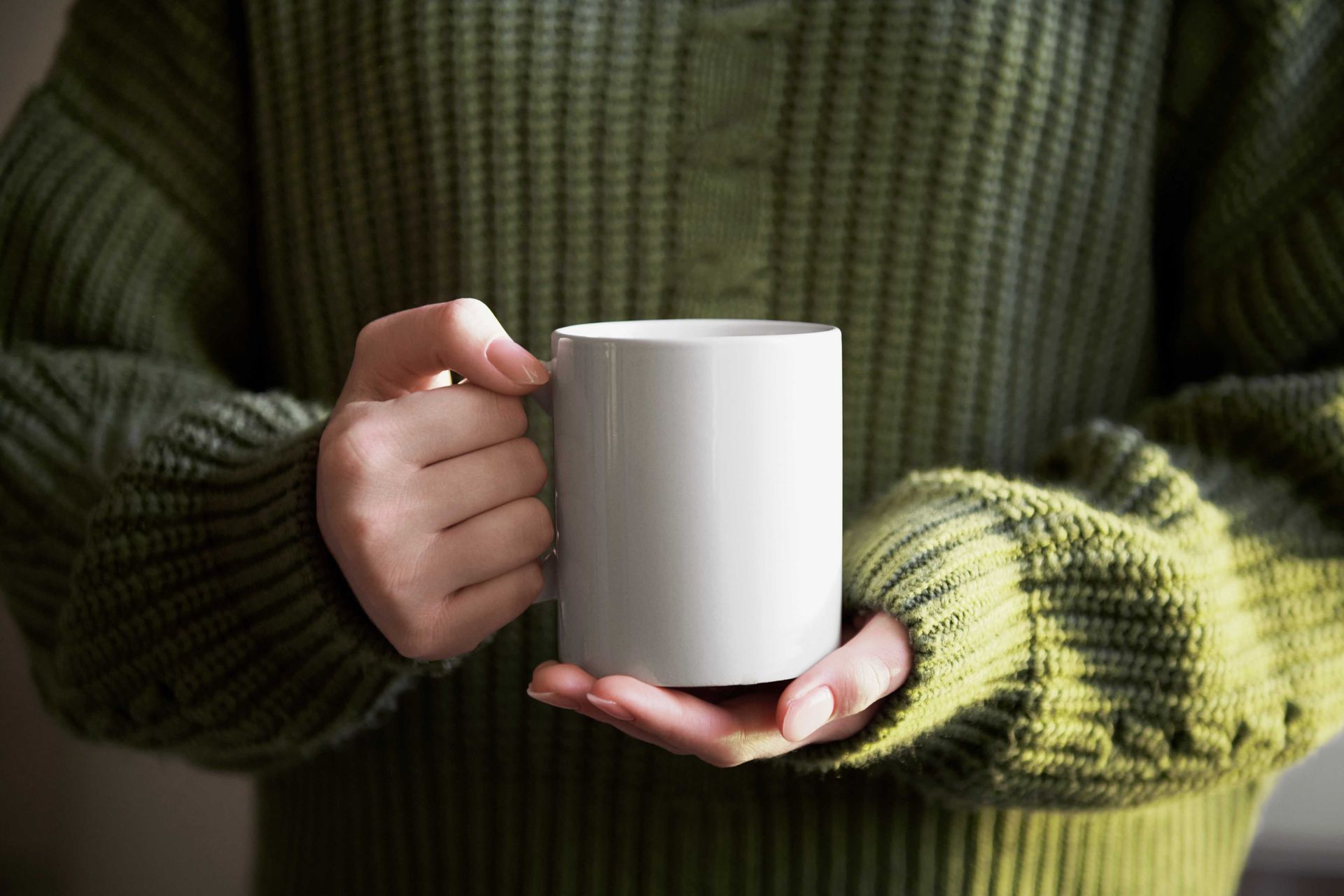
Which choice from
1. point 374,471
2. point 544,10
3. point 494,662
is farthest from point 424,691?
point 544,10

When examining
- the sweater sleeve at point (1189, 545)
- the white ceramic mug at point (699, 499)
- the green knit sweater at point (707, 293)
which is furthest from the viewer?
the green knit sweater at point (707, 293)

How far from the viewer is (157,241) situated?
0.77 m

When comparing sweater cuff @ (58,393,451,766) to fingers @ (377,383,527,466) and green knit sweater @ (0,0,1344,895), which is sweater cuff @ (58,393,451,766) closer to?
green knit sweater @ (0,0,1344,895)

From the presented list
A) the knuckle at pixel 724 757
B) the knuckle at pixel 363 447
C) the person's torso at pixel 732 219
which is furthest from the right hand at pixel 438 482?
the person's torso at pixel 732 219

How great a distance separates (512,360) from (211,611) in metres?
0.26

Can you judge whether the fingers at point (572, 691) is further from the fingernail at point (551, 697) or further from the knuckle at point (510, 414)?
the knuckle at point (510, 414)

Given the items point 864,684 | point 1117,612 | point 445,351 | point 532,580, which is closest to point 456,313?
point 445,351

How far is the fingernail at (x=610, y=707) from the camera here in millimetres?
463

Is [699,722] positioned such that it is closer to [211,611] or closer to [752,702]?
[752,702]

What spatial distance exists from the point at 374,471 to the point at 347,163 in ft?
1.16

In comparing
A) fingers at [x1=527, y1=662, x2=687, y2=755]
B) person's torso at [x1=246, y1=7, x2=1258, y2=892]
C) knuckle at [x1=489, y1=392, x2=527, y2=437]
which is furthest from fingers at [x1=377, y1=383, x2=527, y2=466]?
person's torso at [x1=246, y1=7, x2=1258, y2=892]

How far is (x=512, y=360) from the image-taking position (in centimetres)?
48

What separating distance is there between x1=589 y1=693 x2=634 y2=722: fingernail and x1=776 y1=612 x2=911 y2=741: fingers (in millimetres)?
63

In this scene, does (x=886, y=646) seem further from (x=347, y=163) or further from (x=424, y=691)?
(x=347, y=163)
